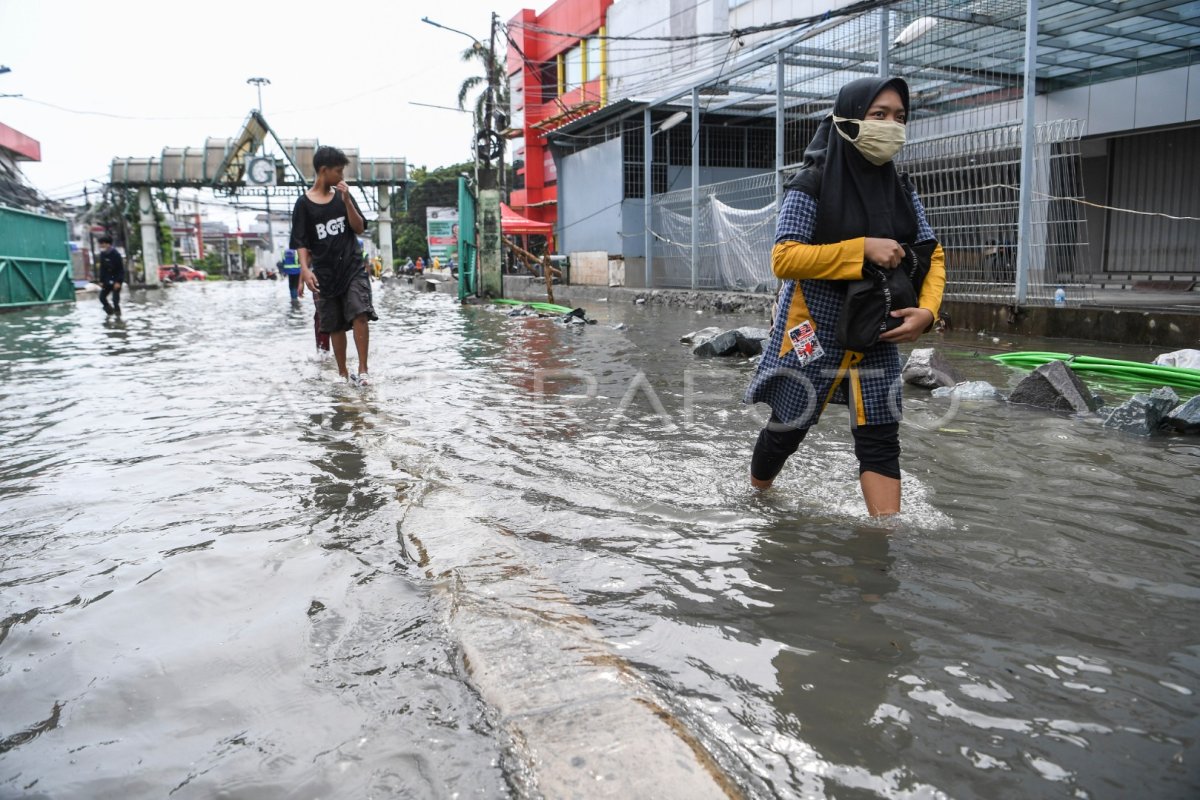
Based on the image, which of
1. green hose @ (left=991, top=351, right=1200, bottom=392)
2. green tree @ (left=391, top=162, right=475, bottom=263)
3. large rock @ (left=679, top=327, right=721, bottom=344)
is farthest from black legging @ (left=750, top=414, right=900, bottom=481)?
green tree @ (left=391, top=162, right=475, bottom=263)

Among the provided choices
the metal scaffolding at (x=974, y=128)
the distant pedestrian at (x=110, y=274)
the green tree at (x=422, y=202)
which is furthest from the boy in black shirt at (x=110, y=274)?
the green tree at (x=422, y=202)

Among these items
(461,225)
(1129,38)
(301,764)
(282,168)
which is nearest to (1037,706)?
(301,764)

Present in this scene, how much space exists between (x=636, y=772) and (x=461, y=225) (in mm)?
16758

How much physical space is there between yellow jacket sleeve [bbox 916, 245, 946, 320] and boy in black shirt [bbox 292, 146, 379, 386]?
14.4 feet

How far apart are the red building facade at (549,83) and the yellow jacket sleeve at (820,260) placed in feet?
82.9

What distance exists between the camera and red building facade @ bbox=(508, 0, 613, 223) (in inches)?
1147

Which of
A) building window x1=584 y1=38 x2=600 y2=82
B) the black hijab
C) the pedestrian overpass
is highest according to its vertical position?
building window x1=584 y1=38 x2=600 y2=82

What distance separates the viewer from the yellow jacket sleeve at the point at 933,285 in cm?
268

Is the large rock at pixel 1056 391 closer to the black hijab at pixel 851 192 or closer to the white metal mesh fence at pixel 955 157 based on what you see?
the black hijab at pixel 851 192

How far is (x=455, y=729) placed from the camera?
160 cm

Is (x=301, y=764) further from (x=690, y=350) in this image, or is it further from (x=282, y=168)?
(x=282, y=168)

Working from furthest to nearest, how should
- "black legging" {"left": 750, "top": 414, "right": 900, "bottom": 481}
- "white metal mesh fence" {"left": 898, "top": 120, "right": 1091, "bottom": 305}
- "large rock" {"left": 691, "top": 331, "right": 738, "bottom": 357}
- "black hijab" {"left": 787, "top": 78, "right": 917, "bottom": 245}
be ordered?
1. "white metal mesh fence" {"left": 898, "top": 120, "right": 1091, "bottom": 305}
2. "large rock" {"left": 691, "top": 331, "right": 738, "bottom": 357}
3. "black legging" {"left": 750, "top": 414, "right": 900, "bottom": 481}
4. "black hijab" {"left": 787, "top": 78, "right": 917, "bottom": 245}

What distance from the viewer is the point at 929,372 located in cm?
575

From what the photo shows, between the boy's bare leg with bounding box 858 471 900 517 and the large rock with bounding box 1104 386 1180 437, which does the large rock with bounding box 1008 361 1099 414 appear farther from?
the boy's bare leg with bounding box 858 471 900 517
